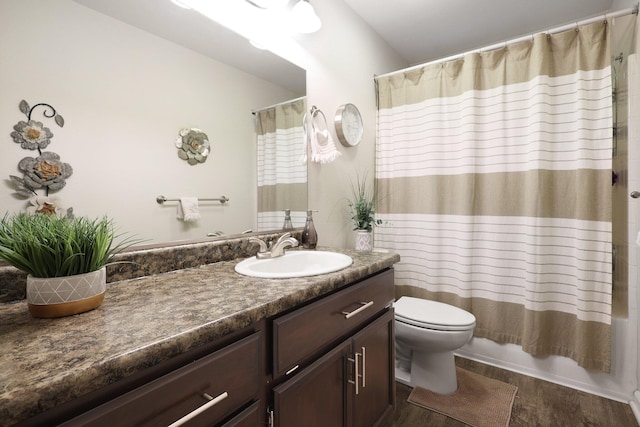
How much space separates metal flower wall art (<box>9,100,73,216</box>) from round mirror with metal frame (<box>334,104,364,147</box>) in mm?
1415

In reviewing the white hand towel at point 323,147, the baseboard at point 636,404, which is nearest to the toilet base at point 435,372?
the baseboard at point 636,404

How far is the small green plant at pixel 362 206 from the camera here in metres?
1.93

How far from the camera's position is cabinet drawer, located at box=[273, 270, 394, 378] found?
785 mm

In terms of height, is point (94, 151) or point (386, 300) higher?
point (94, 151)

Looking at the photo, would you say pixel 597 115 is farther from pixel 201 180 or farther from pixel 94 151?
pixel 94 151

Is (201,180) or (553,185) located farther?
(553,185)

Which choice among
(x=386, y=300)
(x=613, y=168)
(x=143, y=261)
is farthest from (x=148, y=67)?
(x=613, y=168)

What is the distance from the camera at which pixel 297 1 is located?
163 centimetres

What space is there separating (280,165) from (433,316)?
1213 millimetres

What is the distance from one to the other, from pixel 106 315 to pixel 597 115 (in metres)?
2.38

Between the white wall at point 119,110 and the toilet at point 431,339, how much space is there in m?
1.15

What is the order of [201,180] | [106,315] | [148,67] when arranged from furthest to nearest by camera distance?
[201,180]
[148,67]
[106,315]

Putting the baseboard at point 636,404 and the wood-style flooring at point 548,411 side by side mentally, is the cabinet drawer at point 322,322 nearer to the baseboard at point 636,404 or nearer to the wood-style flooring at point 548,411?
the wood-style flooring at point 548,411

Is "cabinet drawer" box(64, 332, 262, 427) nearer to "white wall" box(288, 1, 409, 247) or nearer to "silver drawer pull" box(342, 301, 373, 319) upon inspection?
"silver drawer pull" box(342, 301, 373, 319)
